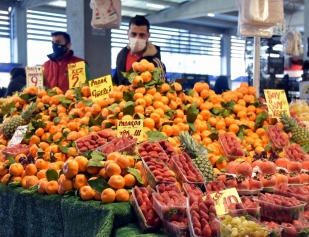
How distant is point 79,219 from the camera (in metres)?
2.50

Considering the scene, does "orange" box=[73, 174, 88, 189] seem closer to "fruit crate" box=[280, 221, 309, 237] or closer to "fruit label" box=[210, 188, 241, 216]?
"fruit label" box=[210, 188, 241, 216]

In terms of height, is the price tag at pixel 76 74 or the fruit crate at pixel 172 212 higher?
the price tag at pixel 76 74

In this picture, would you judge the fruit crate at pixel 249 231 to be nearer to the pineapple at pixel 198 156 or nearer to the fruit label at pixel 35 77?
the pineapple at pixel 198 156

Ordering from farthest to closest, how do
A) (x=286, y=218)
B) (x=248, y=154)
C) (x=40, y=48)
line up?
(x=40, y=48) → (x=248, y=154) → (x=286, y=218)

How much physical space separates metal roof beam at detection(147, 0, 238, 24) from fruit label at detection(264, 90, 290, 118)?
750cm

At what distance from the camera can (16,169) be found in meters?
3.05

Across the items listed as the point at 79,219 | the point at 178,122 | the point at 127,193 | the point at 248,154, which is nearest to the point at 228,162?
the point at 248,154

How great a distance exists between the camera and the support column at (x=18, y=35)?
1199 cm

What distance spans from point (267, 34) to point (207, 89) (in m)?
0.83

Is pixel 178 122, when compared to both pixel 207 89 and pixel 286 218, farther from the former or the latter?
pixel 286 218

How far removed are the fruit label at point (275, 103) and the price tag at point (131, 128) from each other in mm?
1215

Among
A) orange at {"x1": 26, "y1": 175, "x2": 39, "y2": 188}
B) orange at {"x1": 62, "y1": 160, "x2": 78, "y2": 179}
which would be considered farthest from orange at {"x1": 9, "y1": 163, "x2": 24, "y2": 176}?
orange at {"x1": 62, "y1": 160, "x2": 78, "y2": 179}

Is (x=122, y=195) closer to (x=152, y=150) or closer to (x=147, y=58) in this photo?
(x=152, y=150)

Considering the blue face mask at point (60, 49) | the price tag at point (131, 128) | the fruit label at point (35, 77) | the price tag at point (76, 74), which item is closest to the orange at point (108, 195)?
the price tag at point (131, 128)
